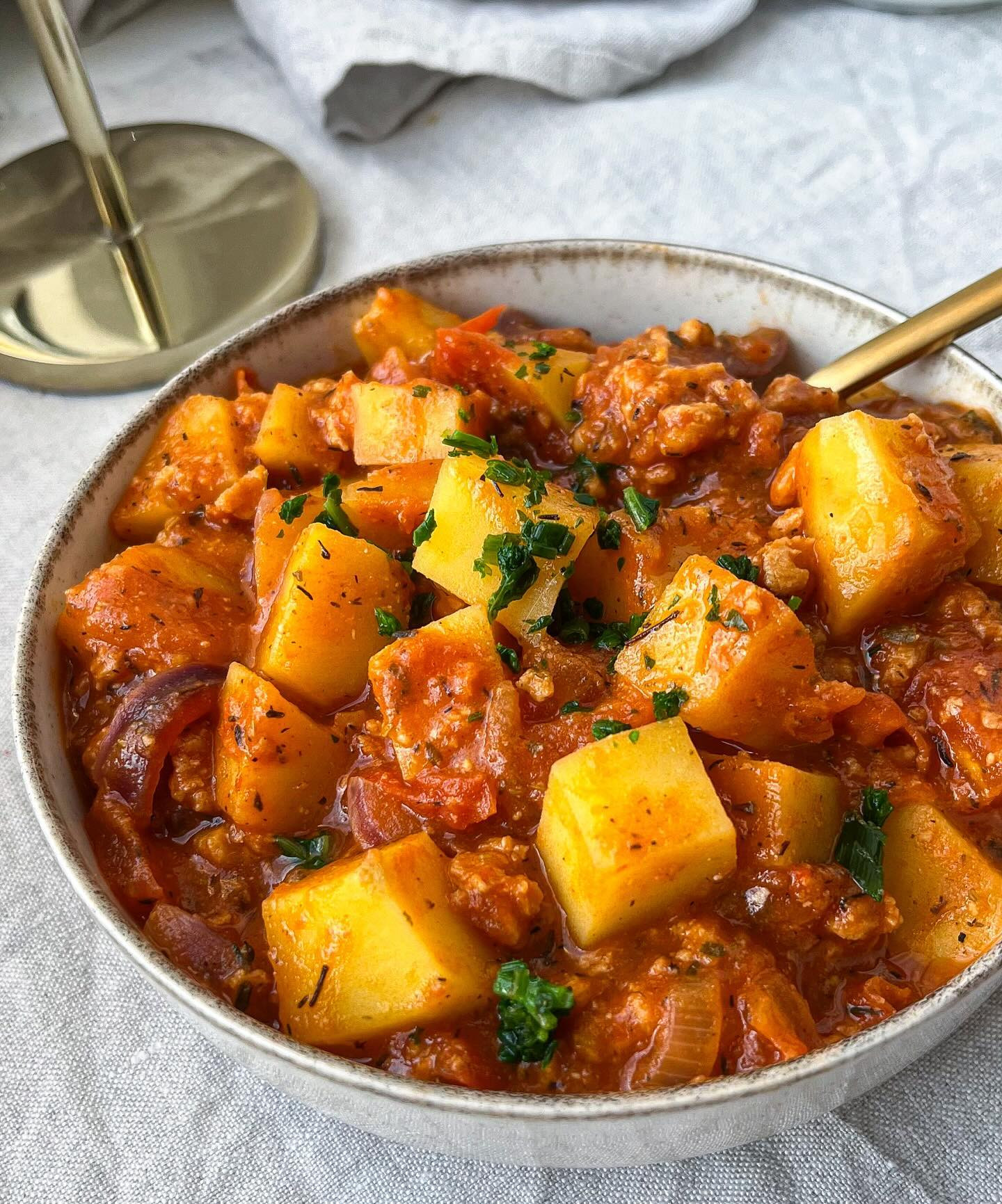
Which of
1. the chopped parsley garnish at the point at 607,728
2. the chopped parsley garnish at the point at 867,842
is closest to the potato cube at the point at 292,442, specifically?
the chopped parsley garnish at the point at 607,728

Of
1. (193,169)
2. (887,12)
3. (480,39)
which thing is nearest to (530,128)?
(480,39)

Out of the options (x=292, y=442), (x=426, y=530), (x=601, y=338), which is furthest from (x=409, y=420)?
(x=601, y=338)

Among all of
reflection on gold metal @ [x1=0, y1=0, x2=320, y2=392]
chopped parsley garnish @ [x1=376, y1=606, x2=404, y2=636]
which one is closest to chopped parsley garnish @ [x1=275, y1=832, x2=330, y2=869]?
chopped parsley garnish @ [x1=376, y1=606, x2=404, y2=636]

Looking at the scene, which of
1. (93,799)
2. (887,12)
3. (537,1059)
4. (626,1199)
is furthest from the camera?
(887,12)

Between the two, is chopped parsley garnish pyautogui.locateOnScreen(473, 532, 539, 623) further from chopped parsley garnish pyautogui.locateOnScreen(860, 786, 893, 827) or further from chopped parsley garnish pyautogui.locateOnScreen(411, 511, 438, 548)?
chopped parsley garnish pyautogui.locateOnScreen(860, 786, 893, 827)

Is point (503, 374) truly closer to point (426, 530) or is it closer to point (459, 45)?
point (426, 530)

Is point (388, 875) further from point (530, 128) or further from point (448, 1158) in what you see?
point (530, 128)
